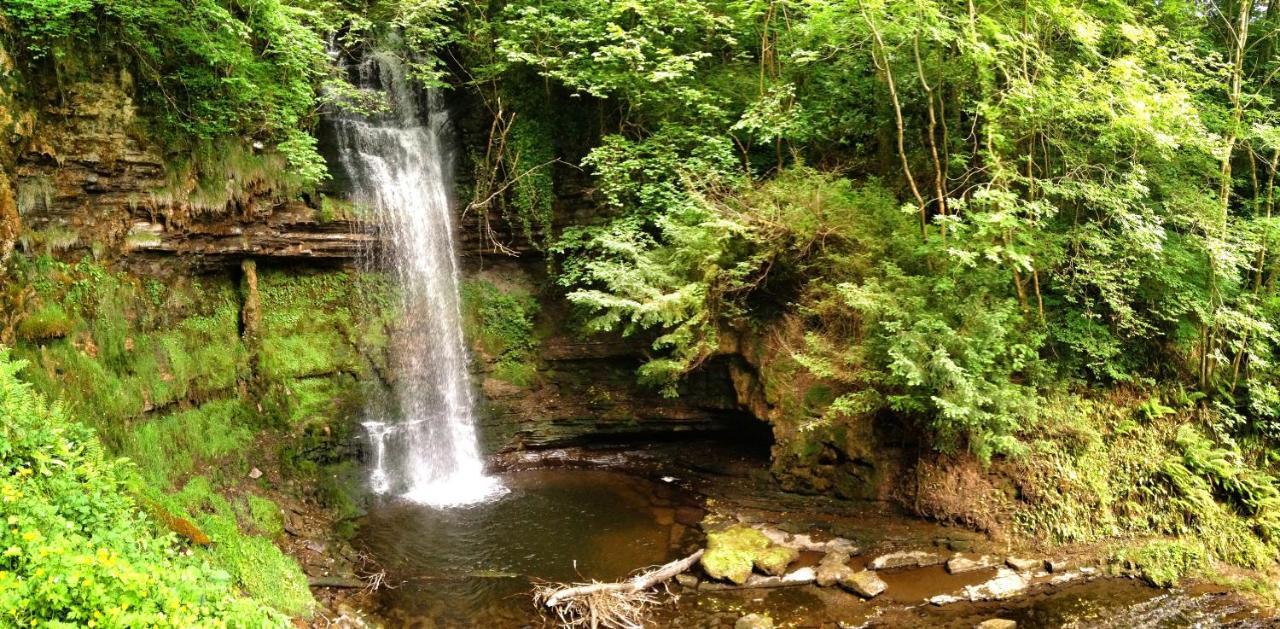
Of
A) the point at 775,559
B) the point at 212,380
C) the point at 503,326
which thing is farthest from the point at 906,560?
the point at 212,380

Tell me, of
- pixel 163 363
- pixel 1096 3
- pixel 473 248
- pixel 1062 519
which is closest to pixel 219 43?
pixel 163 363

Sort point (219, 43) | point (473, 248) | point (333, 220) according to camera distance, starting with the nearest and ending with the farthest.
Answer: point (219, 43), point (333, 220), point (473, 248)

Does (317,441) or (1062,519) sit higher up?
(317,441)

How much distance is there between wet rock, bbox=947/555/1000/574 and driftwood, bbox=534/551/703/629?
12.1 feet

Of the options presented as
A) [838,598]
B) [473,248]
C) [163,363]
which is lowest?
[838,598]

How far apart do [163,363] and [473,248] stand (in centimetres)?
582

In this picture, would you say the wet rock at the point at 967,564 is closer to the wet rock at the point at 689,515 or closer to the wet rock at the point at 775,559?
the wet rock at the point at 775,559

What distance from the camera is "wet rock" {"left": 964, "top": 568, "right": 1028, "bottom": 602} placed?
786 centimetres

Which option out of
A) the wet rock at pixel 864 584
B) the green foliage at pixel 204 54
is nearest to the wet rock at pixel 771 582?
the wet rock at pixel 864 584

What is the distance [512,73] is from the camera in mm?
13859

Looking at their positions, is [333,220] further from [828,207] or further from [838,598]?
[838,598]

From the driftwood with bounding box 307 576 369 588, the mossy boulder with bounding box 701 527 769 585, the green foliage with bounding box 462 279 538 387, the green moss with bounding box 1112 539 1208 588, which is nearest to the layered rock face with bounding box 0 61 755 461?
the green foliage with bounding box 462 279 538 387

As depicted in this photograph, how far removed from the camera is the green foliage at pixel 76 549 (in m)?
3.78

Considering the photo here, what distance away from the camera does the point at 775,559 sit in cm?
879
